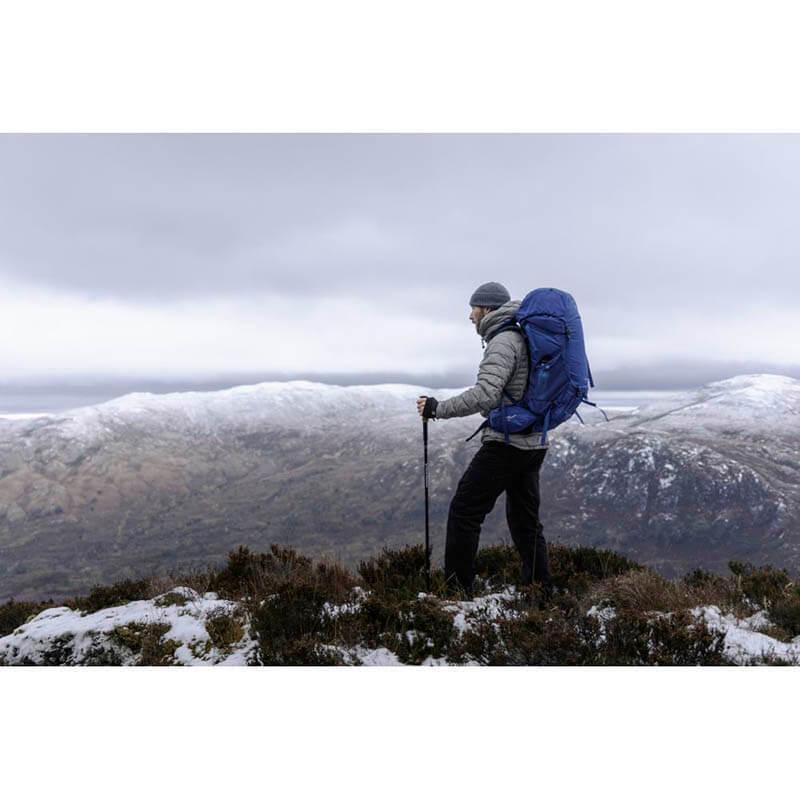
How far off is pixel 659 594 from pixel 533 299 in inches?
107

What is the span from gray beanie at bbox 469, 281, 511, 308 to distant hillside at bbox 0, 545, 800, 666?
250 cm

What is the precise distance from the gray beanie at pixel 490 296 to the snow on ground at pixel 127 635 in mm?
3319

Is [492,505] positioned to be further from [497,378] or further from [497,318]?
[497,318]

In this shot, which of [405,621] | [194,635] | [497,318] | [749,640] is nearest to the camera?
[749,640]

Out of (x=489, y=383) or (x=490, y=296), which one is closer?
(x=489, y=383)

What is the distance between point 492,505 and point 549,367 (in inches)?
51.1

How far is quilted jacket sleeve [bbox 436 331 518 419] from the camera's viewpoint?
4.19 meters

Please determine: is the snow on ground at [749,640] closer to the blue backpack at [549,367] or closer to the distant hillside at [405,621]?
the distant hillside at [405,621]

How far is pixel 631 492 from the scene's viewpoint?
185 m

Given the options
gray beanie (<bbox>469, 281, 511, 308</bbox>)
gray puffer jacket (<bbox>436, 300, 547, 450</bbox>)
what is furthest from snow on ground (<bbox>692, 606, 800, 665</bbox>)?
gray beanie (<bbox>469, 281, 511, 308</bbox>)

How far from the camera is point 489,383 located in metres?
4.25

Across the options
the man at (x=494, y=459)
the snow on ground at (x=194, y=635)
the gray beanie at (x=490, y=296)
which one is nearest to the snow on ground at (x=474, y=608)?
the snow on ground at (x=194, y=635)

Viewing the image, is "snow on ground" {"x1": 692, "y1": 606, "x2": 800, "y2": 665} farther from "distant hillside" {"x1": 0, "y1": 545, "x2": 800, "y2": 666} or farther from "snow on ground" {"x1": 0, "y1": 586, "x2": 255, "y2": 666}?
"snow on ground" {"x1": 0, "y1": 586, "x2": 255, "y2": 666}

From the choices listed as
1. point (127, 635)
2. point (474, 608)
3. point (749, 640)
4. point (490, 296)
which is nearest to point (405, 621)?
point (474, 608)
